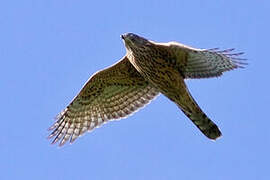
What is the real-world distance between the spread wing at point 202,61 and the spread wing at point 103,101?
1344 millimetres

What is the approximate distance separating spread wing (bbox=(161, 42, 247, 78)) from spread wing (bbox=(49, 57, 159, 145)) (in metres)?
1.34

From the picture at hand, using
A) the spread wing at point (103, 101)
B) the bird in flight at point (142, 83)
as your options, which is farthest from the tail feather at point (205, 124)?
the spread wing at point (103, 101)

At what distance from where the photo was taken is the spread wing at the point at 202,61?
16.7 metres

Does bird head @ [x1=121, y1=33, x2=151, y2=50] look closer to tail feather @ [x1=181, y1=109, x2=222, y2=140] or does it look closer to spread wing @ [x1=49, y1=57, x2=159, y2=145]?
spread wing @ [x1=49, y1=57, x2=159, y2=145]

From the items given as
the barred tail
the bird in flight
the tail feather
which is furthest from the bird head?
the tail feather

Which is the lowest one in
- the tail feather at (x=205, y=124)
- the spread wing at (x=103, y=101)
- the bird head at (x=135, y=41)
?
the tail feather at (x=205, y=124)

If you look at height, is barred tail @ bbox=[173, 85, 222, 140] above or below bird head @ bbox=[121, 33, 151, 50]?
below

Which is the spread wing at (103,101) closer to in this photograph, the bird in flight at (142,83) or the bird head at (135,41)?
the bird in flight at (142,83)

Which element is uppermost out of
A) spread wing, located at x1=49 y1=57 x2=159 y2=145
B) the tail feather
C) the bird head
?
the bird head

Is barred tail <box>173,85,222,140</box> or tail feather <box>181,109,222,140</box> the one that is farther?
tail feather <box>181,109,222,140</box>

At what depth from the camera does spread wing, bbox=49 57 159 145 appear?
1827 cm

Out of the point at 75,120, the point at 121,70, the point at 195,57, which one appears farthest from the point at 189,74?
the point at 75,120

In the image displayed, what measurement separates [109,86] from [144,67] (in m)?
1.65

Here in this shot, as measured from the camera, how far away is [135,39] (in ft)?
55.4
